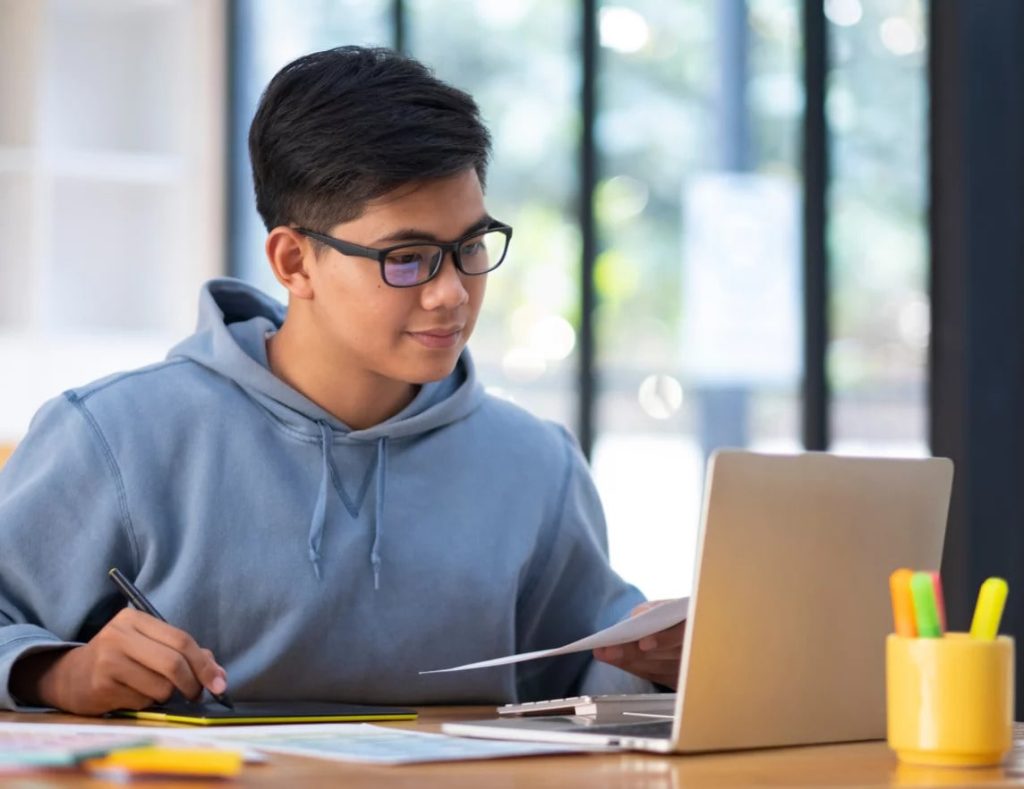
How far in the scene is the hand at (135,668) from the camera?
4.47ft

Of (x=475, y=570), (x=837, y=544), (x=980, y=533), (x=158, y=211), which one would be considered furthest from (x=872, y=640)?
(x=158, y=211)

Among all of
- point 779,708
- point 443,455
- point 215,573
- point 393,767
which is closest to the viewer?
point 393,767

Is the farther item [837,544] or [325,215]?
[325,215]

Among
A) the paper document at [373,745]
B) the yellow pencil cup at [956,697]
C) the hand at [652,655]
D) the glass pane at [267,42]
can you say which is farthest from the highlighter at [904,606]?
the glass pane at [267,42]

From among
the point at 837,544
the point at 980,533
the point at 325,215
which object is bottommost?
the point at 980,533

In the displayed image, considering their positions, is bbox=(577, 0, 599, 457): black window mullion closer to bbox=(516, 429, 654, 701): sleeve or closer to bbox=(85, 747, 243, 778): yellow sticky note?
bbox=(516, 429, 654, 701): sleeve

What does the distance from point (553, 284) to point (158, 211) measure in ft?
3.63

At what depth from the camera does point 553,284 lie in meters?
4.54

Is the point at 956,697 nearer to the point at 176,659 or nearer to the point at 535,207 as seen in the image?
the point at 176,659

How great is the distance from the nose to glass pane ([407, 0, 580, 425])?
2862 millimetres

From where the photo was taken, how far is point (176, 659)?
135 centimetres

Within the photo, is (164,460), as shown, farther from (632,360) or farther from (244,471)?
(632,360)

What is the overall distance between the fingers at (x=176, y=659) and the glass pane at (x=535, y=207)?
3157 mm

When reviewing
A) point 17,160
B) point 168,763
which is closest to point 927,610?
point 168,763
